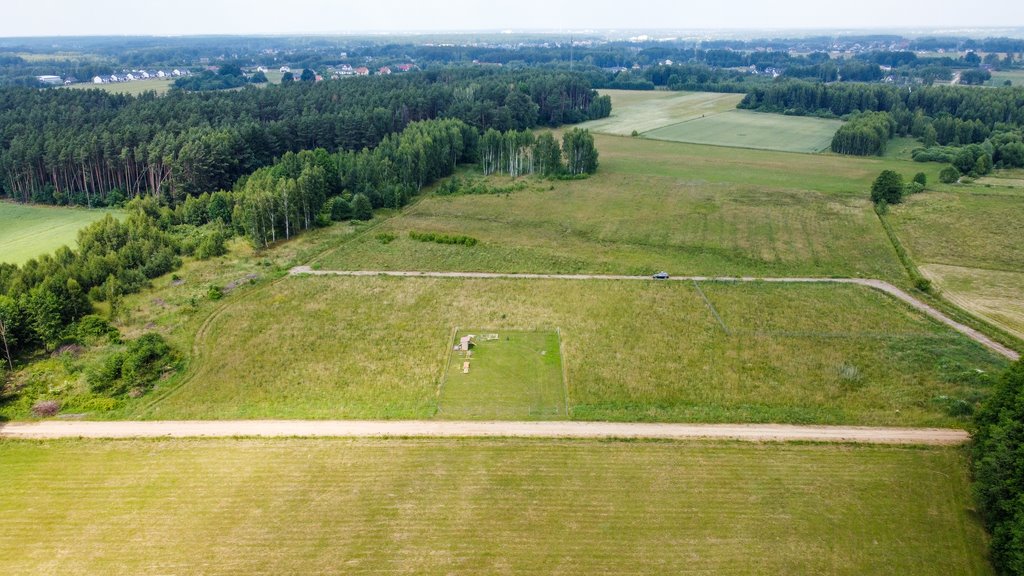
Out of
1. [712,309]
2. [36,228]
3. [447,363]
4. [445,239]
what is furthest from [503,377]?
[36,228]

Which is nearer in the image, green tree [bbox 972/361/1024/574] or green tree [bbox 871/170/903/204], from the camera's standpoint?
green tree [bbox 972/361/1024/574]

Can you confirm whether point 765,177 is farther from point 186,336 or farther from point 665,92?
point 665,92

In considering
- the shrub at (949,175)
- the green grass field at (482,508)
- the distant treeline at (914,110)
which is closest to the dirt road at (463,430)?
the green grass field at (482,508)

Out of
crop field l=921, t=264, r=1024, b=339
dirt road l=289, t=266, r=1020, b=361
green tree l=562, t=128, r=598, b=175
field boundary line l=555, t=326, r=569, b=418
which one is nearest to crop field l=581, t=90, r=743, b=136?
green tree l=562, t=128, r=598, b=175

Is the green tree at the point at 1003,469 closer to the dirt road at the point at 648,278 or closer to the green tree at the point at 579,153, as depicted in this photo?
the dirt road at the point at 648,278

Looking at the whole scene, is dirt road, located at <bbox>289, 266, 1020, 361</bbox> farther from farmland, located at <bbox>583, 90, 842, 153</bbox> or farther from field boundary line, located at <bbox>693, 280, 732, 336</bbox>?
farmland, located at <bbox>583, 90, 842, 153</bbox>

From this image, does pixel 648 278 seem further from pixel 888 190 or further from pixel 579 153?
pixel 888 190
